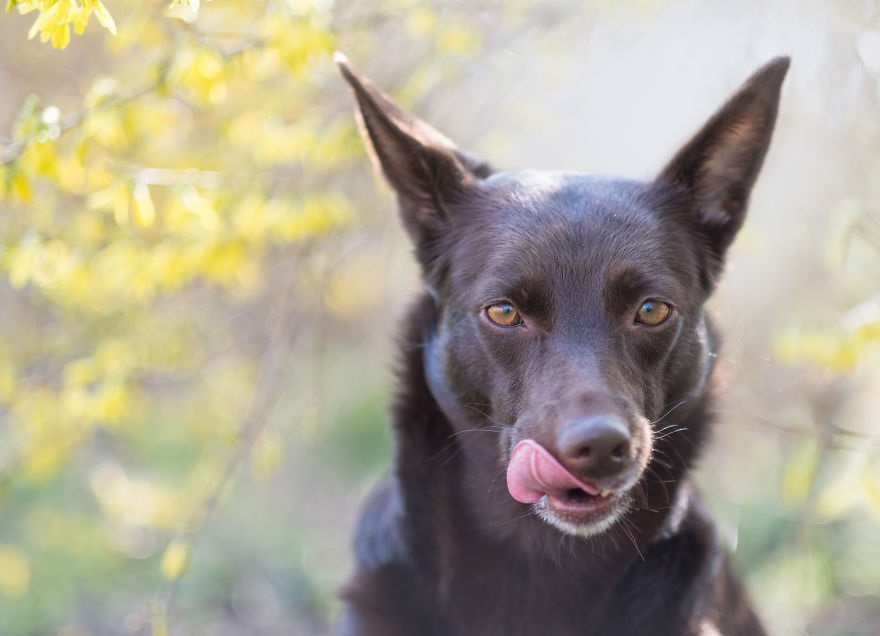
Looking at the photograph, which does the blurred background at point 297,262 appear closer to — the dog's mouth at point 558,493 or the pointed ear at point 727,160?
the pointed ear at point 727,160

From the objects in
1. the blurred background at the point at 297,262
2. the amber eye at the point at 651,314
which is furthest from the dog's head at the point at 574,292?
the blurred background at the point at 297,262

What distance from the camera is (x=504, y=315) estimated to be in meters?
2.53

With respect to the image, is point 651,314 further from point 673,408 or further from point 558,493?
point 558,493

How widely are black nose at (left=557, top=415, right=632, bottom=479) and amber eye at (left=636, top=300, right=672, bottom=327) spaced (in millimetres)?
412

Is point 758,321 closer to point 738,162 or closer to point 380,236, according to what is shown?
point 380,236

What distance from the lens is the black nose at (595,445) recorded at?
2109mm

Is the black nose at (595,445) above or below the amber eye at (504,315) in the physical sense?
below

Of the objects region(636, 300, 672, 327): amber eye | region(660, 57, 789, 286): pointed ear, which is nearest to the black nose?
region(636, 300, 672, 327): amber eye

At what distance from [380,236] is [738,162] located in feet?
8.63

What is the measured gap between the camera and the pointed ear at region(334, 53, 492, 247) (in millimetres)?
2654

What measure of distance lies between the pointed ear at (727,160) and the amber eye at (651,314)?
399mm

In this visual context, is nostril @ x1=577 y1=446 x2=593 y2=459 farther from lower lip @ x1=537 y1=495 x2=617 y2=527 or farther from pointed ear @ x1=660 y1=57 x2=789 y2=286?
pointed ear @ x1=660 y1=57 x2=789 y2=286

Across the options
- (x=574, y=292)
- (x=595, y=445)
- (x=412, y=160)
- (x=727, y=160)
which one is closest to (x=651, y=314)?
(x=574, y=292)

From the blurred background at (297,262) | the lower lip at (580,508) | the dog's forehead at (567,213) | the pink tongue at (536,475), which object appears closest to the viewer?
the pink tongue at (536,475)
